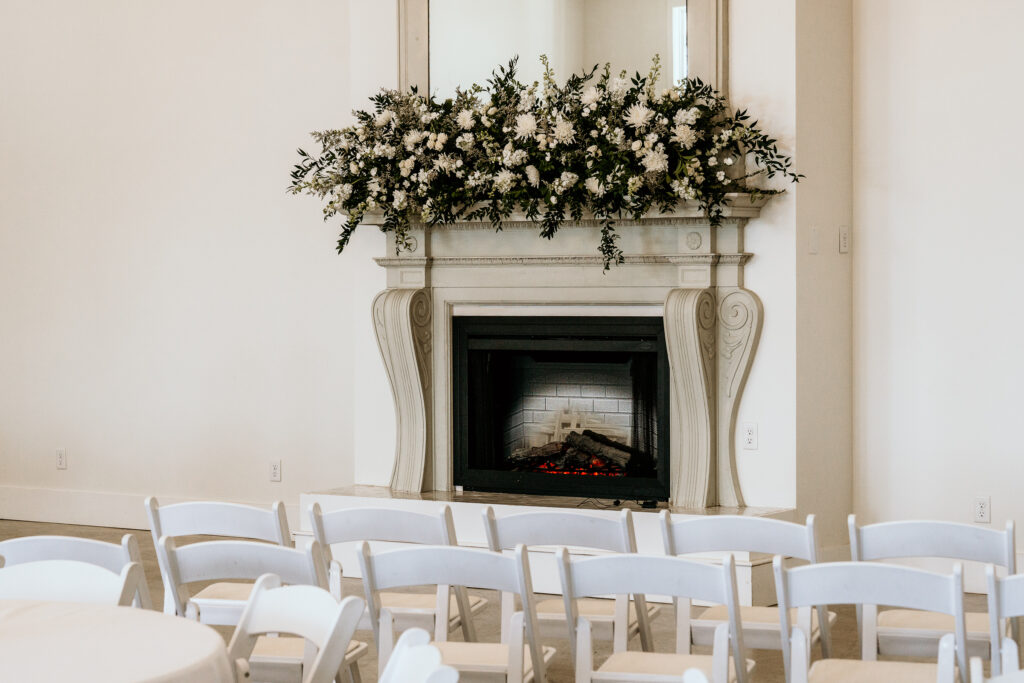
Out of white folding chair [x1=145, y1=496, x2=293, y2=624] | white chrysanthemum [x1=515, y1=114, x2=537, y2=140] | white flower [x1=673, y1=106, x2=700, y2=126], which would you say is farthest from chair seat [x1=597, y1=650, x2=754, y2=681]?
white chrysanthemum [x1=515, y1=114, x2=537, y2=140]

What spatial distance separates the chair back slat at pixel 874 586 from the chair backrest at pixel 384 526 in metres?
1.28

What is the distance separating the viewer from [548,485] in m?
6.49

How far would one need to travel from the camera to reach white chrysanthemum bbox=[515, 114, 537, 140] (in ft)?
19.3

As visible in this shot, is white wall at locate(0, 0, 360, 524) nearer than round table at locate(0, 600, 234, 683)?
No

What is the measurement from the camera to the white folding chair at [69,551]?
3.50 m

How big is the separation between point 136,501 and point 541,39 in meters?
4.14

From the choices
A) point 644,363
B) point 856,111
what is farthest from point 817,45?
point 644,363

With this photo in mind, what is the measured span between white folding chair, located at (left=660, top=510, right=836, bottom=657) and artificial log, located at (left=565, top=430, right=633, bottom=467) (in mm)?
2494

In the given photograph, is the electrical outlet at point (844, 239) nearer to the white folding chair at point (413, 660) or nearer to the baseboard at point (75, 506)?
the white folding chair at point (413, 660)

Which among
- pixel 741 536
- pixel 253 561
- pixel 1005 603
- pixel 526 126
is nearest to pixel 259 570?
pixel 253 561

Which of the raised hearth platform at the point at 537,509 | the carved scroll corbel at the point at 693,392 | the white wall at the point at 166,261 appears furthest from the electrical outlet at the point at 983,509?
the white wall at the point at 166,261

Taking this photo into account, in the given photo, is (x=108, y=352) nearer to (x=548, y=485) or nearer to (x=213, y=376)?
(x=213, y=376)

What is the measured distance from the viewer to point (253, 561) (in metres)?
3.36

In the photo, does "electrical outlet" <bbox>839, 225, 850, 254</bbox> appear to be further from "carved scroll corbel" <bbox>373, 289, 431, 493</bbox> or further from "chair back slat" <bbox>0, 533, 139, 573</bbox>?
"chair back slat" <bbox>0, 533, 139, 573</bbox>
